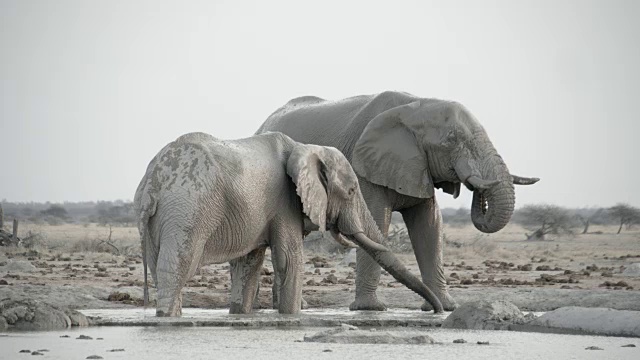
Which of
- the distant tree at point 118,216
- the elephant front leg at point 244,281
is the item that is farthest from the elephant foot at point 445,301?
the distant tree at point 118,216

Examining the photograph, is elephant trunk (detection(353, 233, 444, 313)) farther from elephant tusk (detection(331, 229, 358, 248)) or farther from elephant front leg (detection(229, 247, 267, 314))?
elephant front leg (detection(229, 247, 267, 314))

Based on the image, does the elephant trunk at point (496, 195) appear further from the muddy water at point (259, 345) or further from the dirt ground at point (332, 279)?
the muddy water at point (259, 345)

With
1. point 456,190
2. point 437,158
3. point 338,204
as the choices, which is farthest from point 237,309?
point 456,190

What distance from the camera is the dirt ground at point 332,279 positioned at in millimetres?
18672

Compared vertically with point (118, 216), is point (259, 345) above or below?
above

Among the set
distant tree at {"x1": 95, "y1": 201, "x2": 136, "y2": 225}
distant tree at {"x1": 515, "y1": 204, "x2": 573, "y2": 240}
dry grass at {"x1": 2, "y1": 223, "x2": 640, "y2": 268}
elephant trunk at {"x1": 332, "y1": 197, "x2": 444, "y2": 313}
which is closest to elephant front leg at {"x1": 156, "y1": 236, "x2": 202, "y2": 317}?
elephant trunk at {"x1": 332, "y1": 197, "x2": 444, "y2": 313}

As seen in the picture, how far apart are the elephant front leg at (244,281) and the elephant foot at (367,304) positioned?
227cm

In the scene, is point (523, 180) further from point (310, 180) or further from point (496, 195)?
point (310, 180)

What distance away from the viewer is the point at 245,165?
15.4m

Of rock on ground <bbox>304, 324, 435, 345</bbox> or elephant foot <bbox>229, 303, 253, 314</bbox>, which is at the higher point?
rock on ground <bbox>304, 324, 435, 345</bbox>

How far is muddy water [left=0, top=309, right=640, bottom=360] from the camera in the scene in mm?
11992

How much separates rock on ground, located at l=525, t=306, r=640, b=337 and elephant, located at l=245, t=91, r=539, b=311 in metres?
2.99

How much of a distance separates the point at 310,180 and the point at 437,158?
2989 millimetres

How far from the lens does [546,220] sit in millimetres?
60219
